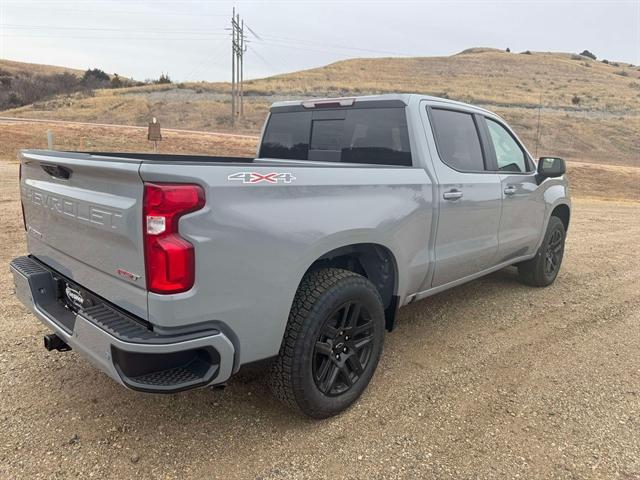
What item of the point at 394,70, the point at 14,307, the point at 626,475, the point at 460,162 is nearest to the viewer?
the point at 626,475

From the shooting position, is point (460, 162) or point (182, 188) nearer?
point (182, 188)

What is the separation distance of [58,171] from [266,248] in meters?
1.23

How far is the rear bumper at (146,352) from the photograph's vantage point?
85.2 inches

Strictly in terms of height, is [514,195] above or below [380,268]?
above

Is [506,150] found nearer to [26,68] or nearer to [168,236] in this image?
[168,236]

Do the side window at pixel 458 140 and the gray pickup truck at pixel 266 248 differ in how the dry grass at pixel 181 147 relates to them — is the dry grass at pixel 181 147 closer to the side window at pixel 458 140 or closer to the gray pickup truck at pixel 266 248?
the side window at pixel 458 140

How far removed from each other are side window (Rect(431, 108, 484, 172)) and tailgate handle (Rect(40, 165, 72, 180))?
249cm

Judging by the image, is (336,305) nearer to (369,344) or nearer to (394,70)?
(369,344)

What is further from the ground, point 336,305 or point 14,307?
point 336,305

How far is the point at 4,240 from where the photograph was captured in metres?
6.52

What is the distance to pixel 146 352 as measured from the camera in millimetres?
2125

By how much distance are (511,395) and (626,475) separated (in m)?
0.81

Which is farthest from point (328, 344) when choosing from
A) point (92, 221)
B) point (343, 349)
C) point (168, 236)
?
point (92, 221)

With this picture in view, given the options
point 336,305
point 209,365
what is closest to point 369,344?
point 336,305
